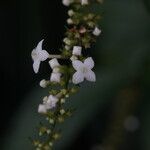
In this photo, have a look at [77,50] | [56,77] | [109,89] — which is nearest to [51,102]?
[56,77]

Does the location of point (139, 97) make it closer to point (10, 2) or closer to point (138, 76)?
point (138, 76)

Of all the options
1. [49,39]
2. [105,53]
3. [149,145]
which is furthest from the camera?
[49,39]

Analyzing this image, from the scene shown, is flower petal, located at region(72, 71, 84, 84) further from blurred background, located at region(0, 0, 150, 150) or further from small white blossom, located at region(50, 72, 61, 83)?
blurred background, located at region(0, 0, 150, 150)

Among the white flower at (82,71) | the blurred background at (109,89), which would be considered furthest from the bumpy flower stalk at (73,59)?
the blurred background at (109,89)

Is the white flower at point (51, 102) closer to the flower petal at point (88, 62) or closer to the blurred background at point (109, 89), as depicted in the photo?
the flower petal at point (88, 62)

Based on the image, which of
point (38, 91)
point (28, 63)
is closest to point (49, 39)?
point (28, 63)

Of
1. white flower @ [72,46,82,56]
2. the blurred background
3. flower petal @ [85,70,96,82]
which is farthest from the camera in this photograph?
the blurred background

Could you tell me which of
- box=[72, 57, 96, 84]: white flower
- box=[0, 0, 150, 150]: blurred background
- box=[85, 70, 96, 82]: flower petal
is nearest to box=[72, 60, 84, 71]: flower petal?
box=[72, 57, 96, 84]: white flower

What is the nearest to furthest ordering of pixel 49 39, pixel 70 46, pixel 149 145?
1. pixel 70 46
2. pixel 149 145
3. pixel 49 39
